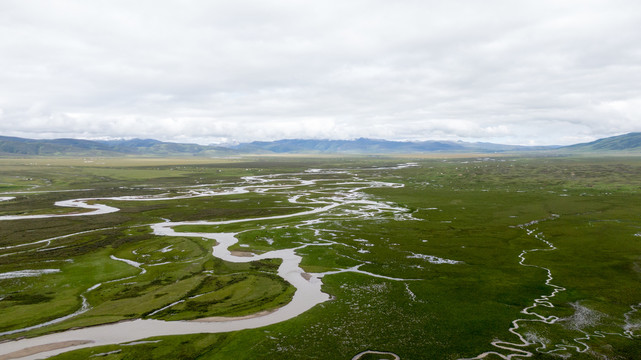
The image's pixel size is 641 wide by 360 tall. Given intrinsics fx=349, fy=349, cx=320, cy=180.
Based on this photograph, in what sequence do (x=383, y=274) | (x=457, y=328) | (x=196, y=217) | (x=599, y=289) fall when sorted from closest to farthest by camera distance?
(x=457, y=328)
(x=599, y=289)
(x=383, y=274)
(x=196, y=217)

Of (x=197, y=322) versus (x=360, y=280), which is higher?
(x=360, y=280)

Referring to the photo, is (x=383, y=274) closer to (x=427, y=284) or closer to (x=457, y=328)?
Answer: (x=427, y=284)

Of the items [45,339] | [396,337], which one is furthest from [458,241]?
[45,339]

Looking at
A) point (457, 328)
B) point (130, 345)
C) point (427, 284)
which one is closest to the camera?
point (130, 345)

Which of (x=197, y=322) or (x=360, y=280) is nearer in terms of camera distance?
(x=197, y=322)

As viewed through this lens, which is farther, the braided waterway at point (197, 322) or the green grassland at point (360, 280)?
the green grassland at point (360, 280)

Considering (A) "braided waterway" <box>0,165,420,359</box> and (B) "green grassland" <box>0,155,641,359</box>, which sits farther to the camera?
(B) "green grassland" <box>0,155,641,359</box>

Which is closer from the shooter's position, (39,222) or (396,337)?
(396,337)

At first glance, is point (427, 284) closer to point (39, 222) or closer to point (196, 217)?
point (196, 217)
